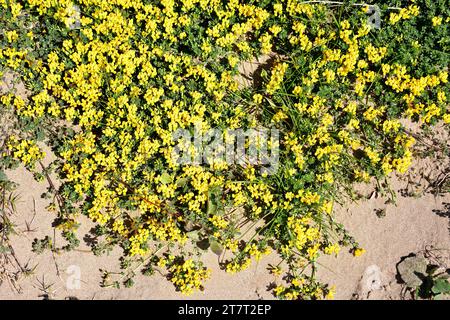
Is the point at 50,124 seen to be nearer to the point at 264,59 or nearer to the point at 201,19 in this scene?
the point at 201,19

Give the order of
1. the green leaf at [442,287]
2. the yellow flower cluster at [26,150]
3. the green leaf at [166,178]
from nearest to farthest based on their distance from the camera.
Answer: the green leaf at [442,287], the green leaf at [166,178], the yellow flower cluster at [26,150]

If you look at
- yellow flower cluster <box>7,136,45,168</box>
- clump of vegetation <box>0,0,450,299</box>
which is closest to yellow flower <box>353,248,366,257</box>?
clump of vegetation <box>0,0,450,299</box>

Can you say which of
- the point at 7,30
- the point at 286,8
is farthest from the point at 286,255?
the point at 7,30

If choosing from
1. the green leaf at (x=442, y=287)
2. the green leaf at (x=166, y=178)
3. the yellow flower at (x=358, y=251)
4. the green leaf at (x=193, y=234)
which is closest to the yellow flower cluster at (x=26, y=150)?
the green leaf at (x=166, y=178)

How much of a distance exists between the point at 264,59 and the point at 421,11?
1701 mm

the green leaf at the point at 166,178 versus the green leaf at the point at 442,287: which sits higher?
the green leaf at the point at 166,178

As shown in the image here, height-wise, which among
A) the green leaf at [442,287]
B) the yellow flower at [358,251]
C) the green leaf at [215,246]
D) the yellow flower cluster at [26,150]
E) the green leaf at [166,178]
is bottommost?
the green leaf at [442,287]

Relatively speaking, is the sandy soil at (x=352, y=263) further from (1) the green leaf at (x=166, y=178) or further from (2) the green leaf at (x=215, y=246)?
(1) the green leaf at (x=166, y=178)

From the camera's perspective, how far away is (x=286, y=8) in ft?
17.1

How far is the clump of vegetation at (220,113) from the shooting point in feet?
16.7

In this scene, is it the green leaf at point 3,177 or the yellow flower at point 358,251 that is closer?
the yellow flower at point 358,251

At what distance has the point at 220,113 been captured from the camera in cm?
514

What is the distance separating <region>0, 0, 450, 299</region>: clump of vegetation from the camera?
5.08 m

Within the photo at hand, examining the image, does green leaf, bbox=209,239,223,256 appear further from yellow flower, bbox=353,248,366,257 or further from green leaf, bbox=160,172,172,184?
yellow flower, bbox=353,248,366,257
